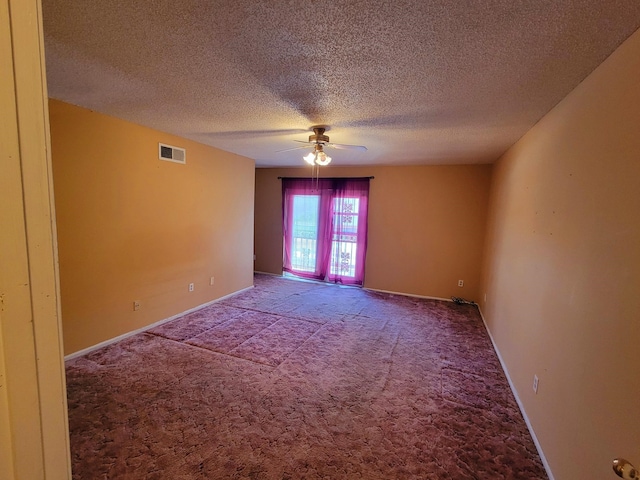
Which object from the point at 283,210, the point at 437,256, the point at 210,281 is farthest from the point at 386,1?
the point at 283,210

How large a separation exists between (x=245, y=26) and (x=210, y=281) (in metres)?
3.77

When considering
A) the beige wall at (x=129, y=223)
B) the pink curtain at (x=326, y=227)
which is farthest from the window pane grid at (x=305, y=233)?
the beige wall at (x=129, y=223)

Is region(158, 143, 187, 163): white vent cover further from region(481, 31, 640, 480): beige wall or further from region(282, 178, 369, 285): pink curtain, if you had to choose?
region(481, 31, 640, 480): beige wall

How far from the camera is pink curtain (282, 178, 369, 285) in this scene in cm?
569

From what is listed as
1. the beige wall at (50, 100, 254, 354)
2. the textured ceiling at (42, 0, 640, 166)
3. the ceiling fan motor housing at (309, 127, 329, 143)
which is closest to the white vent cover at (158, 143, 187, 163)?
the beige wall at (50, 100, 254, 354)

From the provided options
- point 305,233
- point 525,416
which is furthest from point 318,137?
point 305,233

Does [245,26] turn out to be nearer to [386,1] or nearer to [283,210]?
[386,1]

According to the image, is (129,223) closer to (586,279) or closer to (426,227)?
(586,279)

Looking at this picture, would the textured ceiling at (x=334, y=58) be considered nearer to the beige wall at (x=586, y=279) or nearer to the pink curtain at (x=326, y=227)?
the beige wall at (x=586, y=279)

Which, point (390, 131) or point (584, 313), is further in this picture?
point (390, 131)

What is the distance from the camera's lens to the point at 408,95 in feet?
6.96

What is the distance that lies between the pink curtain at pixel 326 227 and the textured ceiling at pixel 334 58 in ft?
9.26

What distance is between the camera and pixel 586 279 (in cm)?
157

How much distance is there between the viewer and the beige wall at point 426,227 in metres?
4.93
